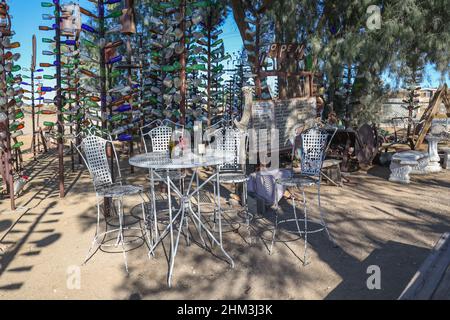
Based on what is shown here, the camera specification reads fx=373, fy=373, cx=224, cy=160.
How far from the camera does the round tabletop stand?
2993mm

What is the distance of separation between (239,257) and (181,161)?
1.03 meters

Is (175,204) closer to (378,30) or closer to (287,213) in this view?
(287,213)

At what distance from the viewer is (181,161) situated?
3.23 meters

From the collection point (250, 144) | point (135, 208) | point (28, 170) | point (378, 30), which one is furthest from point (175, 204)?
point (378, 30)

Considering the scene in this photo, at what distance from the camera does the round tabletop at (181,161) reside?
9.82 ft

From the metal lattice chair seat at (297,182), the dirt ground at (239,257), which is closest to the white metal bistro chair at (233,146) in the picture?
the dirt ground at (239,257)

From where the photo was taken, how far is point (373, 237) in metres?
3.81

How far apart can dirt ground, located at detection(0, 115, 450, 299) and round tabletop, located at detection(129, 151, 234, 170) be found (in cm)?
89

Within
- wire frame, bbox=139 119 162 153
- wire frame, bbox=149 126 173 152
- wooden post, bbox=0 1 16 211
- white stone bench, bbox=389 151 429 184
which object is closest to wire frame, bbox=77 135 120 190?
wire frame, bbox=139 119 162 153

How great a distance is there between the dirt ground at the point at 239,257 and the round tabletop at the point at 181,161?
0.89 metres

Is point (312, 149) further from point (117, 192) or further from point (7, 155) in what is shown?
point (7, 155)

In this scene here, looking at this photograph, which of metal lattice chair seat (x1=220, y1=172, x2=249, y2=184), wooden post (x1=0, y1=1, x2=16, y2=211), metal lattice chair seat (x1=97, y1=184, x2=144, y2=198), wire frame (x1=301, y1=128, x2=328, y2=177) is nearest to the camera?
metal lattice chair seat (x1=97, y1=184, x2=144, y2=198)

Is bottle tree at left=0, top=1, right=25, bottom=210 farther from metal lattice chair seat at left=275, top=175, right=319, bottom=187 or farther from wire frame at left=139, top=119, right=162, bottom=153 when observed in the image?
metal lattice chair seat at left=275, top=175, right=319, bottom=187

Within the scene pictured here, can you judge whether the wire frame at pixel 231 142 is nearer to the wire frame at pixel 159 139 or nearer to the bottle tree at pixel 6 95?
the wire frame at pixel 159 139
